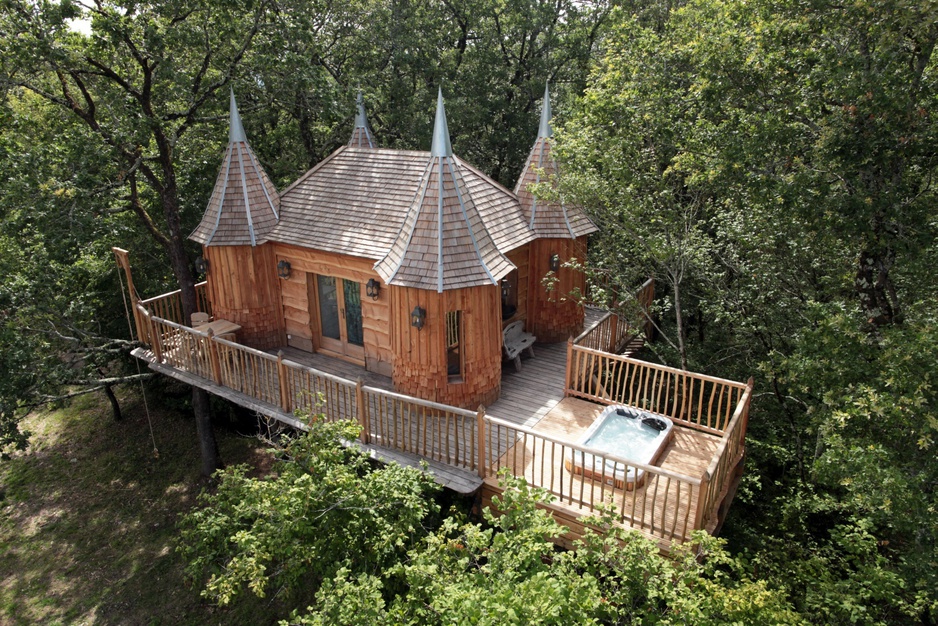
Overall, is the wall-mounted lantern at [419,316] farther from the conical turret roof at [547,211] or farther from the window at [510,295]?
the conical turret roof at [547,211]

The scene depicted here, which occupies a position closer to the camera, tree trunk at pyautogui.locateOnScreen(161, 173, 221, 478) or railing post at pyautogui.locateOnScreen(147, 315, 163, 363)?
railing post at pyautogui.locateOnScreen(147, 315, 163, 363)

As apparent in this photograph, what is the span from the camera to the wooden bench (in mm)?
12023

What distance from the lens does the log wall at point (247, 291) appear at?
40.0 ft

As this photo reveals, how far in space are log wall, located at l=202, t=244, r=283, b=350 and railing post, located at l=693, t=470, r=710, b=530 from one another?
29.6 ft

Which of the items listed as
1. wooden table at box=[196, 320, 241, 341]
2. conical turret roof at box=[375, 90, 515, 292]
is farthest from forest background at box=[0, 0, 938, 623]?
conical turret roof at box=[375, 90, 515, 292]

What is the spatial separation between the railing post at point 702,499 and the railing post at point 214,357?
858cm

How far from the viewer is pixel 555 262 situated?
41.2 ft

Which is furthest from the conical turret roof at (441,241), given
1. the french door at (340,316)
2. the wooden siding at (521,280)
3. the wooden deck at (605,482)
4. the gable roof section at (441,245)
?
the wooden deck at (605,482)

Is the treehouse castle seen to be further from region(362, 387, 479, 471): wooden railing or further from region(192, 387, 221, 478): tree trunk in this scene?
region(192, 387, 221, 478): tree trunk

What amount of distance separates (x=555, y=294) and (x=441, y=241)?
13.5 ft

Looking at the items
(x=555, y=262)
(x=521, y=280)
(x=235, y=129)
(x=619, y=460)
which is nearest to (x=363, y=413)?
(x=619, y=460)

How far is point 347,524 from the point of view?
701 centimetres

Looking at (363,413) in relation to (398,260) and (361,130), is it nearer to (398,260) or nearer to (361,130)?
(398,260)

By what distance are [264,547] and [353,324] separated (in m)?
5.67
